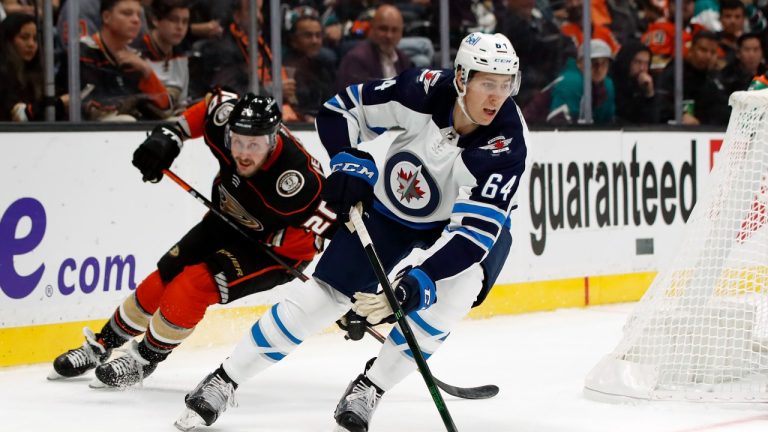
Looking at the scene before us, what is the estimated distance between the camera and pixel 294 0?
195 inches

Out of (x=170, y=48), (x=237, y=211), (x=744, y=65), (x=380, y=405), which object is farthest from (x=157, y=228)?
(x=744, y=65)

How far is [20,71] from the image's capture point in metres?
4.17

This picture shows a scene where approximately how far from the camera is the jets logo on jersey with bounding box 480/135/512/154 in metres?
2.93

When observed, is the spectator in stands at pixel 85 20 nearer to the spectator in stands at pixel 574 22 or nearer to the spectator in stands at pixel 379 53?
the spectator in stands at pixel 379 53

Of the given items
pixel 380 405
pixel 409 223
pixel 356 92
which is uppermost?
pixel 356 92

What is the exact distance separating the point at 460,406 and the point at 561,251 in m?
2.22

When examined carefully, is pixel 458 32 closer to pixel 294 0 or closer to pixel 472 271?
pixel 294 0

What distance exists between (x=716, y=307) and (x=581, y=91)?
7.83 feet

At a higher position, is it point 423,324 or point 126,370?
point 423,324

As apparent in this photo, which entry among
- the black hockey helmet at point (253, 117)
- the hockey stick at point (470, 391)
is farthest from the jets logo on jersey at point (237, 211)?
the hockey stick at point (470, 391)

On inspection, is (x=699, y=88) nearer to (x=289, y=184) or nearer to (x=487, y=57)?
(x=289, y=184)

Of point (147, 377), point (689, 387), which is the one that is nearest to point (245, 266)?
point (147, 377)

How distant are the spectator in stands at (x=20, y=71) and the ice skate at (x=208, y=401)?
1587 millimetres

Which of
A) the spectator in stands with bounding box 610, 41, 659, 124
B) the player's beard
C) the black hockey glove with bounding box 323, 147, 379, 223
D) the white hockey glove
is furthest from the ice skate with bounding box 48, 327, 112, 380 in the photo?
the spectator in stands with bounding box 610, 41, 659, 124
